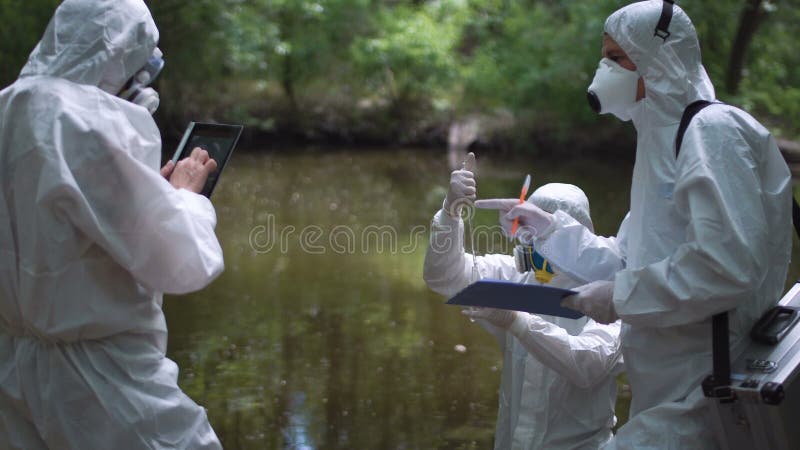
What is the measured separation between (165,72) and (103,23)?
16662 millimetres

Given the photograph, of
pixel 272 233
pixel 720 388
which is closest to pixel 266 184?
pixel 272 233

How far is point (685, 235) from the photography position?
264 cm

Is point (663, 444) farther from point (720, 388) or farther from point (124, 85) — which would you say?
point (124, 85)

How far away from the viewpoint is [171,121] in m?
18.8

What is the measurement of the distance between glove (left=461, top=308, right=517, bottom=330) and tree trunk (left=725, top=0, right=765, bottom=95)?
43.9 ft

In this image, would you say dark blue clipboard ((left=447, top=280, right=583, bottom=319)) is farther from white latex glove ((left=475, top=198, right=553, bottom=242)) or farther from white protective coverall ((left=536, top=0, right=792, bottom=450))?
white latex glove ((left=475, top=198, right=553, bottom=242))

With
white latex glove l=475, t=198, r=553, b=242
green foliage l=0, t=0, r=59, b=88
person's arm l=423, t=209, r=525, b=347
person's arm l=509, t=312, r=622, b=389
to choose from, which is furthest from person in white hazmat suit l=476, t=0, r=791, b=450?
green foliage l=0, t=0, r=59, b=88

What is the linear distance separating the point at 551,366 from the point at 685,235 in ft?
2.59

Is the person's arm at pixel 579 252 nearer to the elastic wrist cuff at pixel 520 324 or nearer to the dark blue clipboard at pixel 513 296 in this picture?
the dark blue clipboard at pixel 513 296

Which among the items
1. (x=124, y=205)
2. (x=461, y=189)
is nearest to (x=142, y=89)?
(x=124, y=205)

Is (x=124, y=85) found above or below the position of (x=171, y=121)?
above

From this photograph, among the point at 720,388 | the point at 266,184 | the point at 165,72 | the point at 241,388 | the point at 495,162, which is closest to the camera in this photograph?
the point at 720,388

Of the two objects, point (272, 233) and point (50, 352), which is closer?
point (50, 352)

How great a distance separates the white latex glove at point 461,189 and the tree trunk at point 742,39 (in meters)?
13.2
